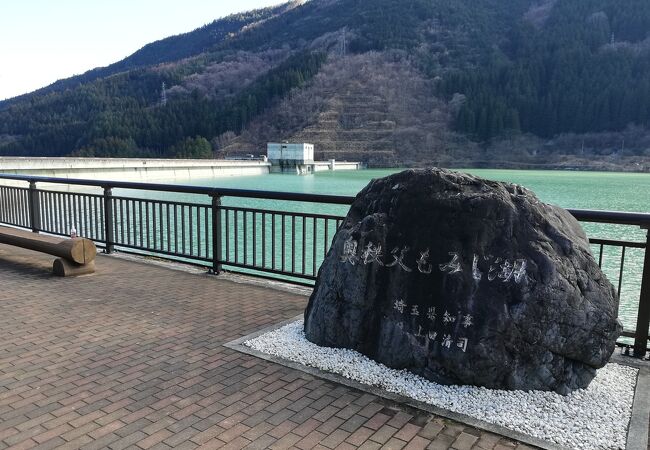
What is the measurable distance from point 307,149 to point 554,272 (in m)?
93.3

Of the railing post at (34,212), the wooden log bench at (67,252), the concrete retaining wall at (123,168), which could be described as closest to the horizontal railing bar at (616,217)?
the wooden log bench at (67,252)

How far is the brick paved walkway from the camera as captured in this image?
311 cm

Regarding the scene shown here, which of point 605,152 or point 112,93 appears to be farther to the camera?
point 112,93

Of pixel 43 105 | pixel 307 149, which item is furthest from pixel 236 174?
pixel 43 105

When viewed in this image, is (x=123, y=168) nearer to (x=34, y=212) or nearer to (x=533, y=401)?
(x=34, y=212)

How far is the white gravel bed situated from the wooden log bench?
398 centimetres

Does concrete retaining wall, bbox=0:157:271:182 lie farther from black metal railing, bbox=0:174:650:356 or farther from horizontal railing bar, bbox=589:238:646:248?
horizontal railing bar, bbox=589:238:646:248

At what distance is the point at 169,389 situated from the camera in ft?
12.2

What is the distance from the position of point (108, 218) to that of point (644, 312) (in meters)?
7.52

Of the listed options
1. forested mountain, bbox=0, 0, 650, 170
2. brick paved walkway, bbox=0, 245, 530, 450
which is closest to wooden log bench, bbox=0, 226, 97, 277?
brick paved walkway, bbox=0, 245, 530, 450

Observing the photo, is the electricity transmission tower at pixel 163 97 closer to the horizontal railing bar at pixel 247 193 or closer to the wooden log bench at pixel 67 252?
the horizontal railing bar at pixel 247 193

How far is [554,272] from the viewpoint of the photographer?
3617 millimetres

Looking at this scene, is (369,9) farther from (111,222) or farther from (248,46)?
(111,222)

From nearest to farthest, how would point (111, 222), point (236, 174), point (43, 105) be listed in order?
1. point (111, 222)
2. point (236, 174)
3. point (43, 105)
